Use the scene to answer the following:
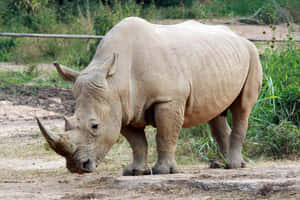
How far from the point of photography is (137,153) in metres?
5.53

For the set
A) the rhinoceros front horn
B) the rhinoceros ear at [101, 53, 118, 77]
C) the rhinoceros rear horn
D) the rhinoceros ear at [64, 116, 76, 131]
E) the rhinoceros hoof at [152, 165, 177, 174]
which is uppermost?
the rhinoceros ear at [101, 53, 118, 77]

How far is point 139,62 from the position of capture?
5191mm

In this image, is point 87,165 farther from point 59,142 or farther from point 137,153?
point 137,153

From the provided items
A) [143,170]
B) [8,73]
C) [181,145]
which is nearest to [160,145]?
[143,170]

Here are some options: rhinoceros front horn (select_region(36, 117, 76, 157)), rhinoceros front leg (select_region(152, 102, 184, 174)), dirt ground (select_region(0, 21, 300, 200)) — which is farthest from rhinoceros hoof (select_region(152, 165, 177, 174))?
rhinoceros front horn (select_region(36, 117, 76, 157))

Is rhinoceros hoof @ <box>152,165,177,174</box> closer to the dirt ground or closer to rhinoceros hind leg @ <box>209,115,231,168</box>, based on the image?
the dirt ground

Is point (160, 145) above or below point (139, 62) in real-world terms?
below

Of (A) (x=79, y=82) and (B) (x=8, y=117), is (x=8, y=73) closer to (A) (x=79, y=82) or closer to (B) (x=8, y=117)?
(B) (x=8, y=117)

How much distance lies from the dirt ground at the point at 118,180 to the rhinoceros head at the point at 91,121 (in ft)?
0.99

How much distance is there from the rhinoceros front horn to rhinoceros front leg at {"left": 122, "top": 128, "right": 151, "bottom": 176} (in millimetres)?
994

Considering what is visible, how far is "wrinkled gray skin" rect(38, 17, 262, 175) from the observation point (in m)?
4.80

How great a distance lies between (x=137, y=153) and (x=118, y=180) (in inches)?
28.8

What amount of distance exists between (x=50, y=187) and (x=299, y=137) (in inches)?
129

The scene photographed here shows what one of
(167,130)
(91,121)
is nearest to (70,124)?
(91,121)
